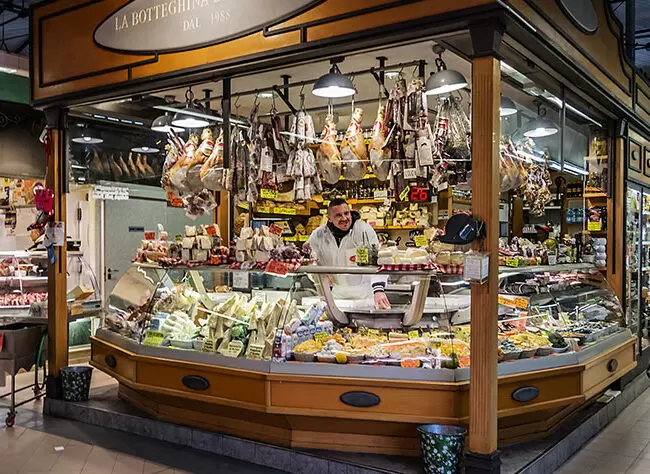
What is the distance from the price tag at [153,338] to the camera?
5035 mm

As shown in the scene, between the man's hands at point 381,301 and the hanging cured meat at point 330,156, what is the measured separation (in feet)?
4.24

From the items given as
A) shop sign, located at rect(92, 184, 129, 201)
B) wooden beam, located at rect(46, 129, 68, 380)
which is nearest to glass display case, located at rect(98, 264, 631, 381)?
wooden beam, located at rect(46, 129, 68, 380)

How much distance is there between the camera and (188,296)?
5.39 meters

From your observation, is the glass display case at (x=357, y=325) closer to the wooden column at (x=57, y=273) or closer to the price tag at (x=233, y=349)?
the price tag at (x=233, y=349)

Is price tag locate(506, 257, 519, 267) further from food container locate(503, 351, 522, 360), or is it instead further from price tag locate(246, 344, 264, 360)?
price tag locate(246, 344, 264, 360)

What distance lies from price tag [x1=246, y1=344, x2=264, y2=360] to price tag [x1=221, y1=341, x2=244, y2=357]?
0.26 ft

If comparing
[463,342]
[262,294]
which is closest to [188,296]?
[262,294]

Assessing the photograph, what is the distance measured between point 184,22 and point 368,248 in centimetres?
228

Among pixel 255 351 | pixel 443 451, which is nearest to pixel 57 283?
pixel 255 351

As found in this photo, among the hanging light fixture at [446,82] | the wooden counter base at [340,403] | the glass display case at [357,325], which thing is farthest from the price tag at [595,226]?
the hanging light fixture at [446,82]

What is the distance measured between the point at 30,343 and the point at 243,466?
96.9 inches

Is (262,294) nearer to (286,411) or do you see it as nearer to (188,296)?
(188,296)

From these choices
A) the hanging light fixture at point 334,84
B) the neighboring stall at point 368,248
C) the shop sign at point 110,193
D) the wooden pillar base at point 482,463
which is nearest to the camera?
the wooden pillar base at point 482,463

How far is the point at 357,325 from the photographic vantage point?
4746mm
